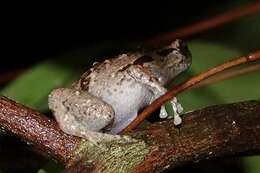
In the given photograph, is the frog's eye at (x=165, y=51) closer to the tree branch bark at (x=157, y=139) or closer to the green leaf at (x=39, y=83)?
the green leaf at (x=39, y=83)

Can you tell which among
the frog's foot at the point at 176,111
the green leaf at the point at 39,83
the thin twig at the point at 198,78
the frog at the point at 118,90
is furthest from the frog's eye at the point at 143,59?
the thin twig at the point at 198,78

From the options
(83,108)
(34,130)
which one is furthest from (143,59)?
(34,130)

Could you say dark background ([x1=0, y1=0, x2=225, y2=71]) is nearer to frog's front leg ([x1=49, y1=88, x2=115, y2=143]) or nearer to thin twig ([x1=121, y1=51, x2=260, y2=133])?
frog's front leg ([x1=49, y1=88, x2=115, y2=143])

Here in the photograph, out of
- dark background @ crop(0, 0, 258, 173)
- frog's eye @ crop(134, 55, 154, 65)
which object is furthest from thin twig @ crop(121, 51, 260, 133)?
dark background @ crop(0, 0, 258, 173)

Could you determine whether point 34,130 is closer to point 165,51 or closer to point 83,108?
point 83,108

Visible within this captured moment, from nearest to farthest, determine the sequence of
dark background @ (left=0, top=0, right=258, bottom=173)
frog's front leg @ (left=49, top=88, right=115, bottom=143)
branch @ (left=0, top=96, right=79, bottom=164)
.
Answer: branch @ (left=0, top=96, right=79, bottom=164), frog's front leg @ (left=49, top=88, right=115, bottom=143), dark background @ (left=0, top=0, right=258, bottom=173)

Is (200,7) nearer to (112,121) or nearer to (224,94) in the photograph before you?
(224,94)

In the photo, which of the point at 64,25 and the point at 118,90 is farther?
the point at 64,25

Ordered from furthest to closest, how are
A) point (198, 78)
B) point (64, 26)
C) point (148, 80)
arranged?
point (64, 26) → point (148, 80) → point (198, 78)
